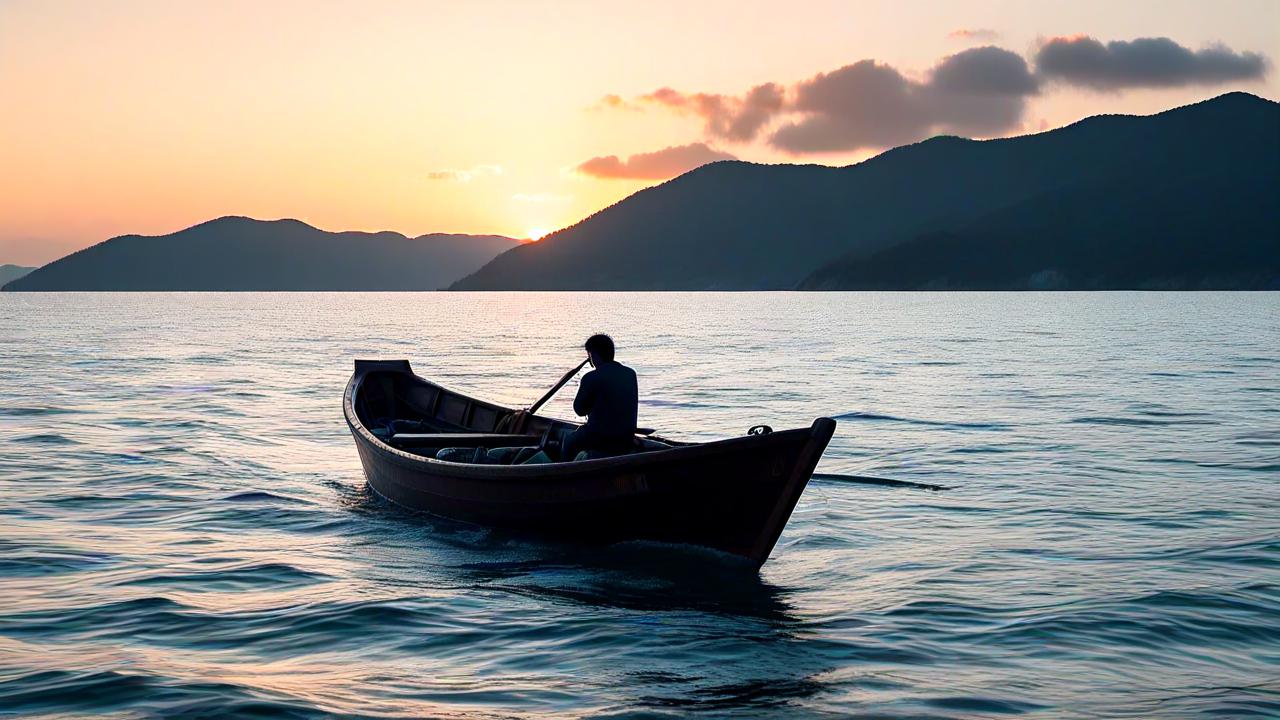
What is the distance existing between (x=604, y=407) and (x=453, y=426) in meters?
8.33

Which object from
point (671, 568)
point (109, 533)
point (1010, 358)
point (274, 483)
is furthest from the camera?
point (1010, 358)

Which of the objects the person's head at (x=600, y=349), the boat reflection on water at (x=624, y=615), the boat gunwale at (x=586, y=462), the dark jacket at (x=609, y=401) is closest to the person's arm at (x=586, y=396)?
the dark jacket at (x=609, y=401)

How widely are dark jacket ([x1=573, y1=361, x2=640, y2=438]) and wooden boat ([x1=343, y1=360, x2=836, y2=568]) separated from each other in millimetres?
934

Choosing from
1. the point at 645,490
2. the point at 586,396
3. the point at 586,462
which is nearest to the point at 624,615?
the point at 645,490

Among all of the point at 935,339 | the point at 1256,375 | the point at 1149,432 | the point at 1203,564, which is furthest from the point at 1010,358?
the point at 1203,564

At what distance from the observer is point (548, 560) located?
12.5 meters

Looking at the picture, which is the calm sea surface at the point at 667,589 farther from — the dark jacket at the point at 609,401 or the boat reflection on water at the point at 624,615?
the dark jacket at the point at 609,401

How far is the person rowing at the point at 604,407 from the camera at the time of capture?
496 inches

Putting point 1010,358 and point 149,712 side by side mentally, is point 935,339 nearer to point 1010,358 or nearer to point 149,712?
point 1010,358

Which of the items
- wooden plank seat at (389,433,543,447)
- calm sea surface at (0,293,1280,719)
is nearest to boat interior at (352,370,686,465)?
wooden plank seat at (389,433,543,447)

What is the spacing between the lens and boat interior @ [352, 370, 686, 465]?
14688 millimetres

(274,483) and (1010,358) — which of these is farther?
(1010,358)

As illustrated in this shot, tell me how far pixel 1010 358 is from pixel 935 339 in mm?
19622

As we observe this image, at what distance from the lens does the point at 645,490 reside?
1157 centimetres
